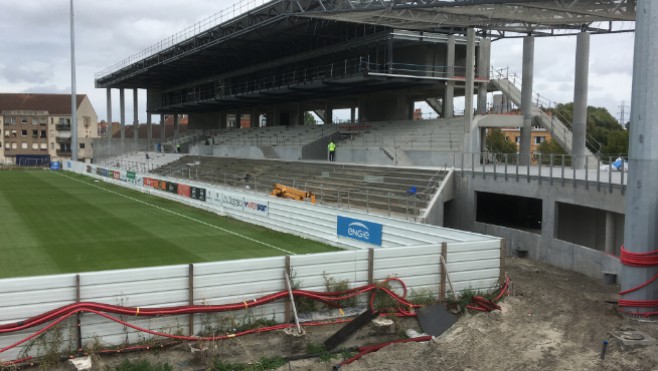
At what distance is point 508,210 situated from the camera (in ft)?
92.0

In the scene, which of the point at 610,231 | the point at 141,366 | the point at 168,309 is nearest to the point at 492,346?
the point at 168,309

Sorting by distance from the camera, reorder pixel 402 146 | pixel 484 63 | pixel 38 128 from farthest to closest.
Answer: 1. pixel 38 128
2. pixel 484 63
3. pixel 402 146

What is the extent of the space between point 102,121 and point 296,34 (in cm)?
13303

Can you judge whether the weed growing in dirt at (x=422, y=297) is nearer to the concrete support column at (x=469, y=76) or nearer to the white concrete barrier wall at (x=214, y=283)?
the white concrete barrier wall at (x=214, y=283)

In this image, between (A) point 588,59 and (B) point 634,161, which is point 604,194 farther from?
(A) point 588,59

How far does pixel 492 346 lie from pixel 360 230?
28.8 ft

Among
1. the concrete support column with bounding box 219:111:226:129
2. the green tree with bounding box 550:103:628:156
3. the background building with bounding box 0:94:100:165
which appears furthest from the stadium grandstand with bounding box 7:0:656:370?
the background building with bounding box 0:94:100:165

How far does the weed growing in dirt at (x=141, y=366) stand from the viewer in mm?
8594

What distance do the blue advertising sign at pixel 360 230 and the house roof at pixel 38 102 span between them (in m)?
108

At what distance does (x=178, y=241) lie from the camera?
20.3 m

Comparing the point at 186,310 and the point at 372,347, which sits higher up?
the point at 186,310

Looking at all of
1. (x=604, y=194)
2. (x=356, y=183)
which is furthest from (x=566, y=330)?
(x=356, y=183)

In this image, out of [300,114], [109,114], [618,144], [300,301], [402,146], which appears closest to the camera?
[300,301]

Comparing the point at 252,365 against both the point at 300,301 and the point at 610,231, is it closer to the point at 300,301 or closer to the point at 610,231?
the point at 300,301
